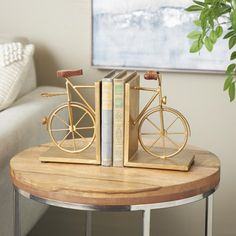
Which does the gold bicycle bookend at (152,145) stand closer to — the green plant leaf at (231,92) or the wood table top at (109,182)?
the wood table top at (109,182)

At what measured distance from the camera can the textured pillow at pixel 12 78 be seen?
1958 millimetres

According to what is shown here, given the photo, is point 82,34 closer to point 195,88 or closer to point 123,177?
point 195,88

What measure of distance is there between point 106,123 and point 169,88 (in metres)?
0.76

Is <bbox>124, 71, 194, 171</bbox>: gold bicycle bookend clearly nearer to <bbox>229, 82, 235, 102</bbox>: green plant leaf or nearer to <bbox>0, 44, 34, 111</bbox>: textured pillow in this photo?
<bbox>229, 82, 235, 102</bbox>: green plant leaf

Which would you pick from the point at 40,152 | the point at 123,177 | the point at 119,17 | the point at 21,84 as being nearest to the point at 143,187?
the point at 123,177

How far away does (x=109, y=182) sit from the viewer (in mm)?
1431

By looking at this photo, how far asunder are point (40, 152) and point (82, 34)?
0.75 metres

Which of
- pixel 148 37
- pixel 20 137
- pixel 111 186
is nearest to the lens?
pixel 111 186

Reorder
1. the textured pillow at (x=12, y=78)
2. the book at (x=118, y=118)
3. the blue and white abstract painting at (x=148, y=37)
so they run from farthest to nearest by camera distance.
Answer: the blue and white abstract painting at (x=148, y=37) → the textured pillow at (x=12, y=78) → the book at (x=118, y=118)

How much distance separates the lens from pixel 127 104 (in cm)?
152

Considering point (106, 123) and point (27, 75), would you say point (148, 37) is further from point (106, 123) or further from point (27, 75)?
point (106, 123)

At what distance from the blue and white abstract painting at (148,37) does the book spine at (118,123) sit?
0.71 meters

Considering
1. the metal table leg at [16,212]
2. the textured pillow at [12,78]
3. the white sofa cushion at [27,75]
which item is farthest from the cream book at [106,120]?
the white sofa cushion at [27,75]

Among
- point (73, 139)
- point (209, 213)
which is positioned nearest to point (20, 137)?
point (73, 139)
